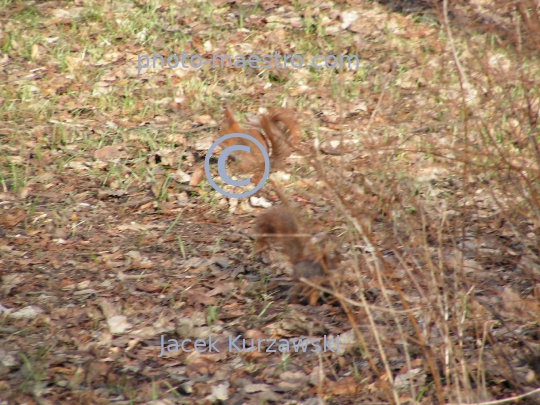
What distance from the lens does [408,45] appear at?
5.44 meters

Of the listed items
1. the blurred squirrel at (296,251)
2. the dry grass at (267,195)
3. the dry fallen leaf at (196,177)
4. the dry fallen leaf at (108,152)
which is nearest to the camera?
the dry grass at (267,195)

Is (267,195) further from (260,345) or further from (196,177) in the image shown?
(260,345)

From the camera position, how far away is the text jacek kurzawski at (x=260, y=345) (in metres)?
2.81

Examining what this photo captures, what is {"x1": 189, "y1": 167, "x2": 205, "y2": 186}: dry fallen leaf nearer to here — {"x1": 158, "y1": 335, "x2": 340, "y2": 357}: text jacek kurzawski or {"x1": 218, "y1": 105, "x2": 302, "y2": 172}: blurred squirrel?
{"x1": 218, "y1": 105, "x2": 302, "y2": 172}: blurred squirrel

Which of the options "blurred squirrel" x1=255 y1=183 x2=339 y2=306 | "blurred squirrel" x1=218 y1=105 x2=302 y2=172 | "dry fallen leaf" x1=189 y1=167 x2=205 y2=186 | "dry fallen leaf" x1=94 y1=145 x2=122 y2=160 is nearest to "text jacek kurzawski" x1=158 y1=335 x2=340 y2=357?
"blurred squirrel" x1=255 y1=183 x2=339 y2=306

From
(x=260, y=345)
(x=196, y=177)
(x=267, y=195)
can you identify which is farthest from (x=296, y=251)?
(x=196, y=177)

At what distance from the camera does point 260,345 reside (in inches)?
112

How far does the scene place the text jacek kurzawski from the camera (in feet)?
9.23

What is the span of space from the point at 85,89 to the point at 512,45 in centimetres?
343

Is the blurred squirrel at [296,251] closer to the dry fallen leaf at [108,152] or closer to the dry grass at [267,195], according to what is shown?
the dry grass at [267,195]

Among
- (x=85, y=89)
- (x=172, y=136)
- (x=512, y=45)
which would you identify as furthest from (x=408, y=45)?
(x=512, y=45)

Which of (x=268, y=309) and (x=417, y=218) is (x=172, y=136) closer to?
(x=268, y=309)

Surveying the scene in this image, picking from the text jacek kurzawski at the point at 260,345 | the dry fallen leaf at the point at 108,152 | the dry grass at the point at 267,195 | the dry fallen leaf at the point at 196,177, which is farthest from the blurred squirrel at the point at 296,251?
the dry fallen leaf at the point at 108,152

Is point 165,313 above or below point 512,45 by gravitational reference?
below
